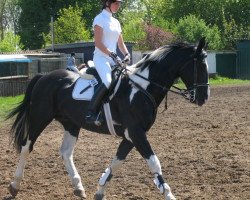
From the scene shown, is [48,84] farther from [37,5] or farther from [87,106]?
[37,5]

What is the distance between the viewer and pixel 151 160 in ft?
20.5

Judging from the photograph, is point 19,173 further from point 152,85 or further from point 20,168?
point 152,85

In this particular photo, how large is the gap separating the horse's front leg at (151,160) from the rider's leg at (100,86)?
2.19ft

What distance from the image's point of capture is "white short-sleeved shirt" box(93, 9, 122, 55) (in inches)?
269

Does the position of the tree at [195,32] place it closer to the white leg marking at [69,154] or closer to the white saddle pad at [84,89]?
the white leg marking at [69,154]

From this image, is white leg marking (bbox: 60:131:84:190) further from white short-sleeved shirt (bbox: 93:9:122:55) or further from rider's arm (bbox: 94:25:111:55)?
rider's arm (bbox: 94:25:111:55)

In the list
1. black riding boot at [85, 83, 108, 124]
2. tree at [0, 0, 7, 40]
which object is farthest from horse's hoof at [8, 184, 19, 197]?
tree at [0, 0, 7, 40]

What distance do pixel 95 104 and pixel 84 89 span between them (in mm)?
485

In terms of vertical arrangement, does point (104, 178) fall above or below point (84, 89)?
below

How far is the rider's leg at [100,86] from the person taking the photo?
677 centimetres

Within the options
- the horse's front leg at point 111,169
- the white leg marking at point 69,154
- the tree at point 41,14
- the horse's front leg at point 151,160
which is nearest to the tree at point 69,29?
the tree at point 41,14

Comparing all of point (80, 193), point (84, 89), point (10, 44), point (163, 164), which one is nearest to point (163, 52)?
point (84, 89)

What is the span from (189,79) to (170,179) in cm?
199

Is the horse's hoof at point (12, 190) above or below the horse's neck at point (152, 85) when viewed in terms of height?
below
